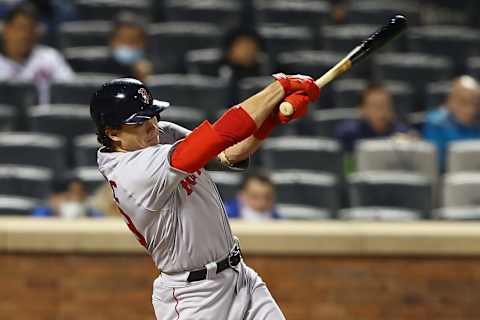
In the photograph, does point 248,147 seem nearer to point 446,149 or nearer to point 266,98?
point 266,98

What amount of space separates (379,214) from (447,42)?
2.81 metres

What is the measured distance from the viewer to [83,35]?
8.94 metres

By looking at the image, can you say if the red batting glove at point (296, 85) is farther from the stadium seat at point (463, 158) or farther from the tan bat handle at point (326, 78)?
the stadium seat at point (463, 158)

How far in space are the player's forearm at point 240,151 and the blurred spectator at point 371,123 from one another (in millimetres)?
3304

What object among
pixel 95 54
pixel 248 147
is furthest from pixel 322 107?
pixel 248 147

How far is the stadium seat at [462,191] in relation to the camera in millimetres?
6762

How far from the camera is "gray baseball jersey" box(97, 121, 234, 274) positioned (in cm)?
375

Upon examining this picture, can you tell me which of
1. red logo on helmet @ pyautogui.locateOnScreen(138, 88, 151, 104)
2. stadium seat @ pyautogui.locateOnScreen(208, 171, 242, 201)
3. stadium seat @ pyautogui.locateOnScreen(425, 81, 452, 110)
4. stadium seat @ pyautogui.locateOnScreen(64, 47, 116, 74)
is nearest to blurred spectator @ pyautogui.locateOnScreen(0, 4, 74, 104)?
stadium seat @ pyautogui.locateOnScreen(64, 47, 116, 74)

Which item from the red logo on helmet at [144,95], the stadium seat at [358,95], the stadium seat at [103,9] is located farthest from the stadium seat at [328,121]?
the red logo on helmet at [144,95]

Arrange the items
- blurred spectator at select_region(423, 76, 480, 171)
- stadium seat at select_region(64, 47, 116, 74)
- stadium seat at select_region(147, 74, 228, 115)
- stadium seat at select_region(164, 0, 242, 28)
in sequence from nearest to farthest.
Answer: blurred spectator at select_region(423, 76, 480, 171) < stadium seat at select_region(147, 74, 228, 115) < stadium seat at select_region(64, 47, 116, 74) < stadium seat at select_region(164, 0, 242, 28)

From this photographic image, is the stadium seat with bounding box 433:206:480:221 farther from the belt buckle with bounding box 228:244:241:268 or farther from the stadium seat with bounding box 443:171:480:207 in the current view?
the belt buckle with bounding box 228:244:241:268

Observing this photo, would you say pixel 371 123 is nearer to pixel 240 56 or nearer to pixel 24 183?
pixel 240 56

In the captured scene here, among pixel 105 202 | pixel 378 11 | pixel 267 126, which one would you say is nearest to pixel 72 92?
pixel 105 202

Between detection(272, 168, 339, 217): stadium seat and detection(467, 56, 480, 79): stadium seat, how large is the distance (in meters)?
2.06
